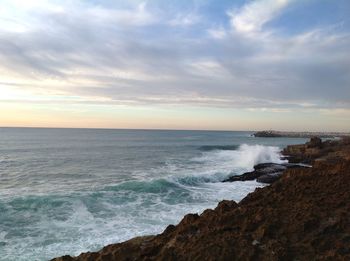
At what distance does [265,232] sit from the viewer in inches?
296

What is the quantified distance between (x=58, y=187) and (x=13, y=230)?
29.7ft

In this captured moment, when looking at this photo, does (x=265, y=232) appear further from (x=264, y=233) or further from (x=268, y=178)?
(x=268, y=178)

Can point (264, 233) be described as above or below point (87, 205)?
above

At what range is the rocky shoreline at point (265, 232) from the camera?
683 cm

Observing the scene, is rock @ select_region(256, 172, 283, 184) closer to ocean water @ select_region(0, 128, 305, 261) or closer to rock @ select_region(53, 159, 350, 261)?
ocean water @ select_region(0, 128, 305, 261)

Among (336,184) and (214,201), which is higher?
(336,184)

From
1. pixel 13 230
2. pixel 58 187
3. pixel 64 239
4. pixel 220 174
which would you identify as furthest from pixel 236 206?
pixel 220 174

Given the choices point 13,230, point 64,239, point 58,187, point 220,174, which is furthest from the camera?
point 220,174

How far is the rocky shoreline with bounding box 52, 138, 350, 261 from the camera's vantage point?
22.4 feet

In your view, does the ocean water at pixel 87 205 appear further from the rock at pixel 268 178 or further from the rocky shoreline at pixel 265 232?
the rocky shoreline at pixel 265 232

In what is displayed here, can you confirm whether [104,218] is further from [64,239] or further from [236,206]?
[236,206]

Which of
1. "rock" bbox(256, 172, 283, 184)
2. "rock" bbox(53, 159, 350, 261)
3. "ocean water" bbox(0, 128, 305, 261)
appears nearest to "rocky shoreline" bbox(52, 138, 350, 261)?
"rock" bbox(53, 159, 350, 261)

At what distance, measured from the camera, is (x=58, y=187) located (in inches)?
936

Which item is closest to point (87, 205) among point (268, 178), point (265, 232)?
point (265, 232)
